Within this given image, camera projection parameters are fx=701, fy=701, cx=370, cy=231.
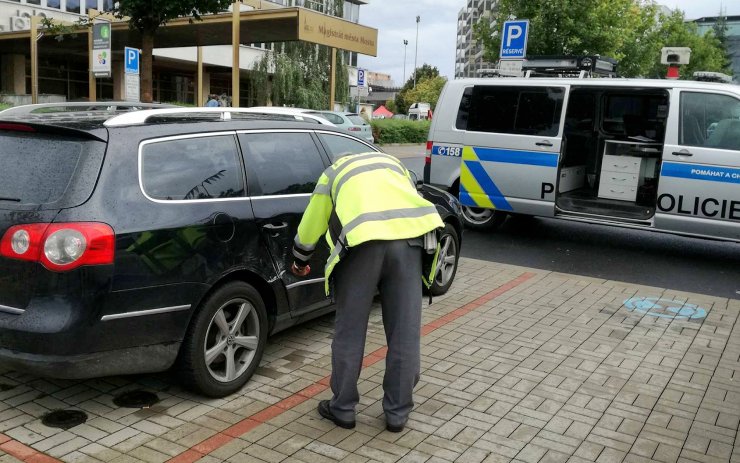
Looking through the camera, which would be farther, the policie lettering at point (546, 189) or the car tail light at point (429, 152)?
the car tail light at point (429, 152)

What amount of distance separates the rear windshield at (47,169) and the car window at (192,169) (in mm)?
316

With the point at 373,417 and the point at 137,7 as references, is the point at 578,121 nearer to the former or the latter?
the point at 137,7

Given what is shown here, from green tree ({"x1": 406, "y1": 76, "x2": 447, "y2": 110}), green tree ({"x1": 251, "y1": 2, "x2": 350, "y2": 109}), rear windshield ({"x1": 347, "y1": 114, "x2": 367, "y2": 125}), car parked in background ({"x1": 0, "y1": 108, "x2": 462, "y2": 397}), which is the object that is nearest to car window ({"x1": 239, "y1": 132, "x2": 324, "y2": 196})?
car parked in background ({"x1": 0, "y1": 108, "x2": 462, "y2": 397})

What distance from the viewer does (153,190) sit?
3.90 m

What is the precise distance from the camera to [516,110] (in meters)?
9.64

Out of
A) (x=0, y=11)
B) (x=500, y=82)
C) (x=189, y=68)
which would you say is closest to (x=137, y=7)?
(x=500, y=82)

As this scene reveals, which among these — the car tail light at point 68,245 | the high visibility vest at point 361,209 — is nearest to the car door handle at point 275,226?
the high visibility vest at point 361,209

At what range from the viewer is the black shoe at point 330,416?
3.92 meters

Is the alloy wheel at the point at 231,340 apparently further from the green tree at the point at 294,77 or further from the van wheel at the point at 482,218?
the green tree at the point at 294,77

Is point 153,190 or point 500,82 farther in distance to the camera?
point 500,82

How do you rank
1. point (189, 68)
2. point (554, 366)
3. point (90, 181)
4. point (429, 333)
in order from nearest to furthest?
1. point (90, 181)
2. point (554, 366)
3. point (429, 333)
4. point (189, 68)

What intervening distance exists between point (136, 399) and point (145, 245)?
109 centimetres

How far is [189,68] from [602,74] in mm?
38980

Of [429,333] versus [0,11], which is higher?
[0,11]
